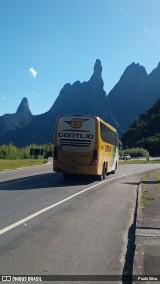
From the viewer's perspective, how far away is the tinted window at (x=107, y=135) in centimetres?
2539

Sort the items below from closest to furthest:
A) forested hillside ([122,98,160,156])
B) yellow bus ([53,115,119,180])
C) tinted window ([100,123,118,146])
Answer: yellow bus ([53,115,119,180]), tinted window ([100,123,118,146]), forested hillside ([122,98,160,156])

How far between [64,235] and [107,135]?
18724mm

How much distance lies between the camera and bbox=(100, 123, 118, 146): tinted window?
25391 millimetres

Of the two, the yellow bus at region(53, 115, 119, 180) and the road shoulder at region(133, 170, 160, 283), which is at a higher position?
the yellow bus at region(53, 115, 119, 180)

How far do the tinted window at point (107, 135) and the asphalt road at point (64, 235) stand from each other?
979 cm

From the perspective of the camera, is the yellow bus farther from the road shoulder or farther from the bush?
the bush

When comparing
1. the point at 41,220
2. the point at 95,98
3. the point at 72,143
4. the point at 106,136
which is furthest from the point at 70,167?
the point at 95,98

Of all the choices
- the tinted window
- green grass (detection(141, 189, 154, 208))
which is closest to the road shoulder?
green grass (detection(141, 189, 154, 208))

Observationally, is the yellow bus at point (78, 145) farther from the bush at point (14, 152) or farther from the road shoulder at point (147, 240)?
the bush at point (14, 152)

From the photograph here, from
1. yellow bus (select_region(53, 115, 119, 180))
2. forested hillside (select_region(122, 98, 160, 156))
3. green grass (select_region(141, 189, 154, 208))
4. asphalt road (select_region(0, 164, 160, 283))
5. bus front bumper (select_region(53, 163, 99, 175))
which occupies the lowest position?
asphalt road (select_region(0, 164, 160, 283))

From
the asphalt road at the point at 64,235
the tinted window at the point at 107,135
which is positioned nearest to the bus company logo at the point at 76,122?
the tinted window at the point at 107,135

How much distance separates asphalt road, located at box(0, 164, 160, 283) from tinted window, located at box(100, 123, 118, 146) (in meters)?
9.79

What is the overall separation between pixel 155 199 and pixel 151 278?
9.48 meters

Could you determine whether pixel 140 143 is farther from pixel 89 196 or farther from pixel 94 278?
pixel 94 278
